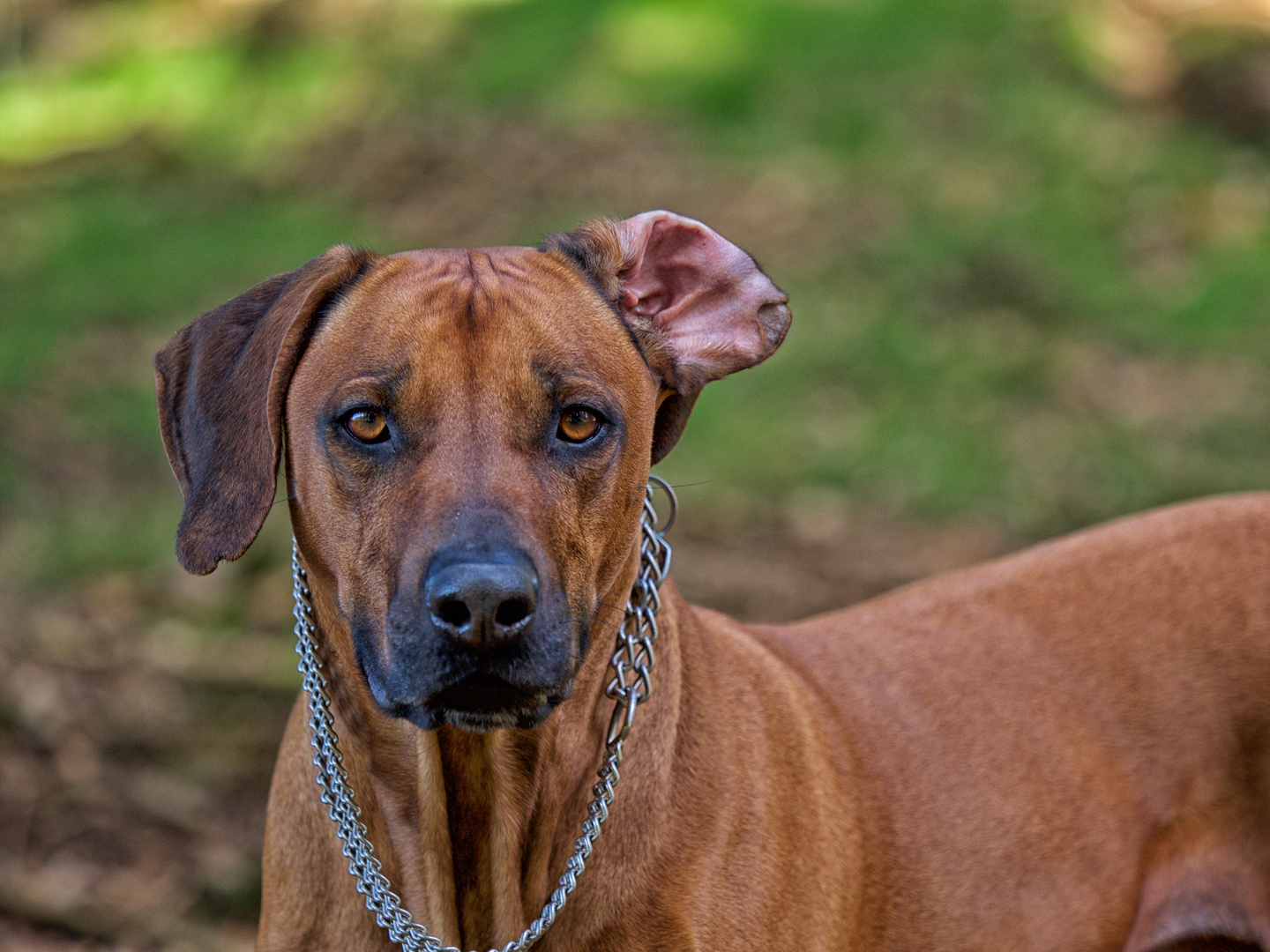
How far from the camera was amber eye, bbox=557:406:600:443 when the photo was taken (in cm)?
267

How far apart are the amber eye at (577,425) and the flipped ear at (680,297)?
34cm

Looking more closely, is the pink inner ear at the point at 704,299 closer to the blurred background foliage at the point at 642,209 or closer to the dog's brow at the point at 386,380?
the dog's brow at the point at 386,380

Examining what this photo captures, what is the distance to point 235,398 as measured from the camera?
2754mm

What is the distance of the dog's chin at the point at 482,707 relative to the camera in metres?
2.46

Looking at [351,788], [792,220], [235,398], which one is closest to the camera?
[235,398]

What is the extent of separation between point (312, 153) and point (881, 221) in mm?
5154

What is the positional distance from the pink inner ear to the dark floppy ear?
625 mm

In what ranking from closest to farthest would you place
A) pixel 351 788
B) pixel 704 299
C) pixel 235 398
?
pixel 235 398, pixel 351 788, pixel 704 299

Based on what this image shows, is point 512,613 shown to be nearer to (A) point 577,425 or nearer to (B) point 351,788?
(A) point 577,425

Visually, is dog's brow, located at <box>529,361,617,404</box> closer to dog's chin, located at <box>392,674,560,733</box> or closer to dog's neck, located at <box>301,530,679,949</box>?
dog's neck, located at <box>301,530,679,949</box>

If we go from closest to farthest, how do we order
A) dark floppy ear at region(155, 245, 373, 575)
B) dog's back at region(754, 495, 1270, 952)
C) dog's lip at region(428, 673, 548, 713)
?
dog's lip at region(428, 673, 548, 713), dark floppy ear at region(155, 245, 373, 575), dog's back at region(754, 495, 1270, 952)

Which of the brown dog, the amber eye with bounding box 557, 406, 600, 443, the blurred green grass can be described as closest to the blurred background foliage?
the blurred green grass

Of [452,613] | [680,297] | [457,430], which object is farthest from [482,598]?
[680,297]

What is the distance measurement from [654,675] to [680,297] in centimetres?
82
